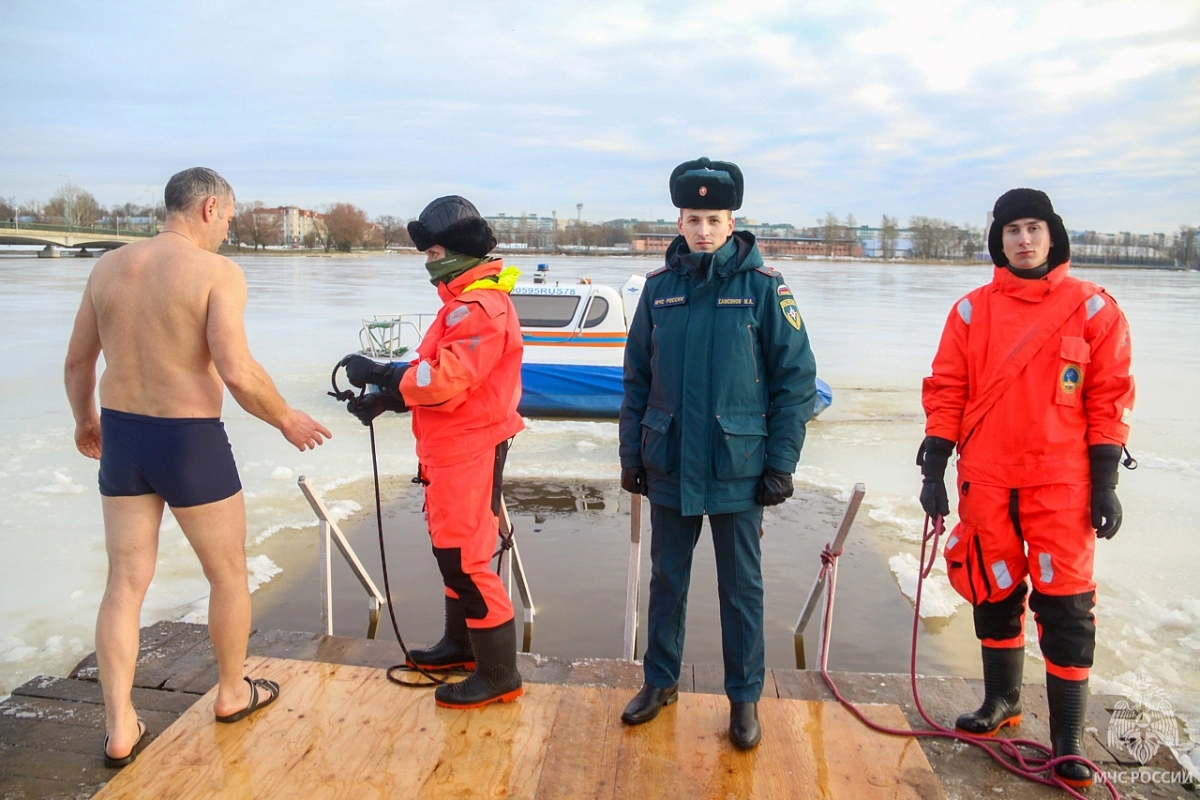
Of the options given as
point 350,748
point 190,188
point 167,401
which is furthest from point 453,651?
point 190,188

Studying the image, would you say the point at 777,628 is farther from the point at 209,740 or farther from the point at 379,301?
Answer: the point at 379,301

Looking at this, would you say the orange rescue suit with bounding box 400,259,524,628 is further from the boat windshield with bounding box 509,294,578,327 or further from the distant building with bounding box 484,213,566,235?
the distant building with bounding box 484,213,566,235

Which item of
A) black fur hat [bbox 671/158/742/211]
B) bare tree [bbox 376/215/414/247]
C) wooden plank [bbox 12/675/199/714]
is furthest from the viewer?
bare tree [bbox 376/215/414/247]

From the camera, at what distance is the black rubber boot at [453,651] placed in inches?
129

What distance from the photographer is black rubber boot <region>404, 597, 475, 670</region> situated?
3281 mm

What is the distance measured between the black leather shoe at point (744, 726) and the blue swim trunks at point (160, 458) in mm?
1790

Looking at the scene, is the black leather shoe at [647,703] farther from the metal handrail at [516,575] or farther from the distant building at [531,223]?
the distant building at [531,223]

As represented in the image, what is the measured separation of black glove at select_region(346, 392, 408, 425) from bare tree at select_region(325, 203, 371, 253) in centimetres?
9553

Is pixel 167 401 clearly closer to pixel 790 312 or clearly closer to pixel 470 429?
pixel 470 429

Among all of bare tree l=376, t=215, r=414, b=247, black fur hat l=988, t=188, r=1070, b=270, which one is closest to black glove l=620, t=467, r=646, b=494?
black fur hat l=988, t=188, r=1070, b=270

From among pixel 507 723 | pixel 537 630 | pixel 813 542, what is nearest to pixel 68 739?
pixel 507 723

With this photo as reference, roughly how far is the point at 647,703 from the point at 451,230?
1.74 meters

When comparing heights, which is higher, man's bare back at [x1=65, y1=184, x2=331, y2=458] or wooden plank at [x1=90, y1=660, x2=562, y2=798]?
man's bare back at [x1=65, y1=184, x2=331, y2=458]

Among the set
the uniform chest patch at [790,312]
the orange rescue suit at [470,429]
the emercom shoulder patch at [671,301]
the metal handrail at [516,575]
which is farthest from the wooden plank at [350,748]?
the uniform chest patch at [790,312]
